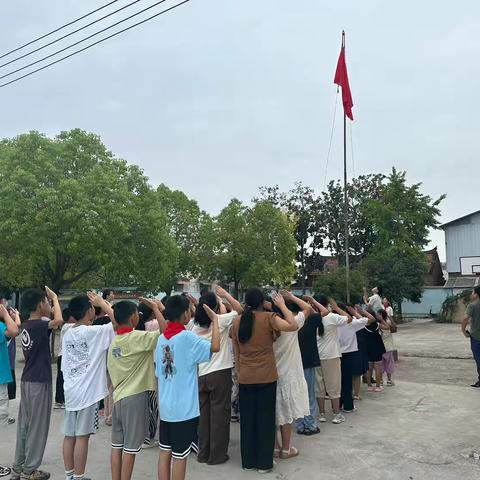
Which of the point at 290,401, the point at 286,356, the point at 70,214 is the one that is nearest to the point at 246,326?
the point at 286,356

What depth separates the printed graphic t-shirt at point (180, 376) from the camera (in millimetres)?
3520

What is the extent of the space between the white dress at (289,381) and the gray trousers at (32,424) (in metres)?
2.06

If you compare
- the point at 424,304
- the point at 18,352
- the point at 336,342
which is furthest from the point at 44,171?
the point at 424,304

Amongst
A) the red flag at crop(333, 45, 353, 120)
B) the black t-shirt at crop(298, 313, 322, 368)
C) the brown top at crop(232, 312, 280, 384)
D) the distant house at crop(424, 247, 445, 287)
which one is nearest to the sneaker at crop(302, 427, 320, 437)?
the black t-shirt at crop(298, 313, 322, 368)

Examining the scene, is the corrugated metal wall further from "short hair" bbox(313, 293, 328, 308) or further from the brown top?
the brown top

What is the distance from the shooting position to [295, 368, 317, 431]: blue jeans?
5.62 meters

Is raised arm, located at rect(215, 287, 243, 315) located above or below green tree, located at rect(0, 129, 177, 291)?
below

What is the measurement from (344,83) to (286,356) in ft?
45.2

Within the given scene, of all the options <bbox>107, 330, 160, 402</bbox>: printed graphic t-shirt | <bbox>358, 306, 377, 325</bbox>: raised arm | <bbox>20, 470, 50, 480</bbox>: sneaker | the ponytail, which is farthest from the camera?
<bbox>358, 306, 377, 325</bbox>: raised arm

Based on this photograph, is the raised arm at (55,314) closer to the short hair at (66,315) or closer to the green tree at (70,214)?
the short hair at (66,315)

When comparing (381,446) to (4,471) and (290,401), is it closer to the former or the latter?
(290,401)

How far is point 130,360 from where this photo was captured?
3.79 metres

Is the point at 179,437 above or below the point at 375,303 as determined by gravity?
below

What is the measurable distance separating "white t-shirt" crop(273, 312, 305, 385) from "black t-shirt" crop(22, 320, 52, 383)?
2068 millimetres
